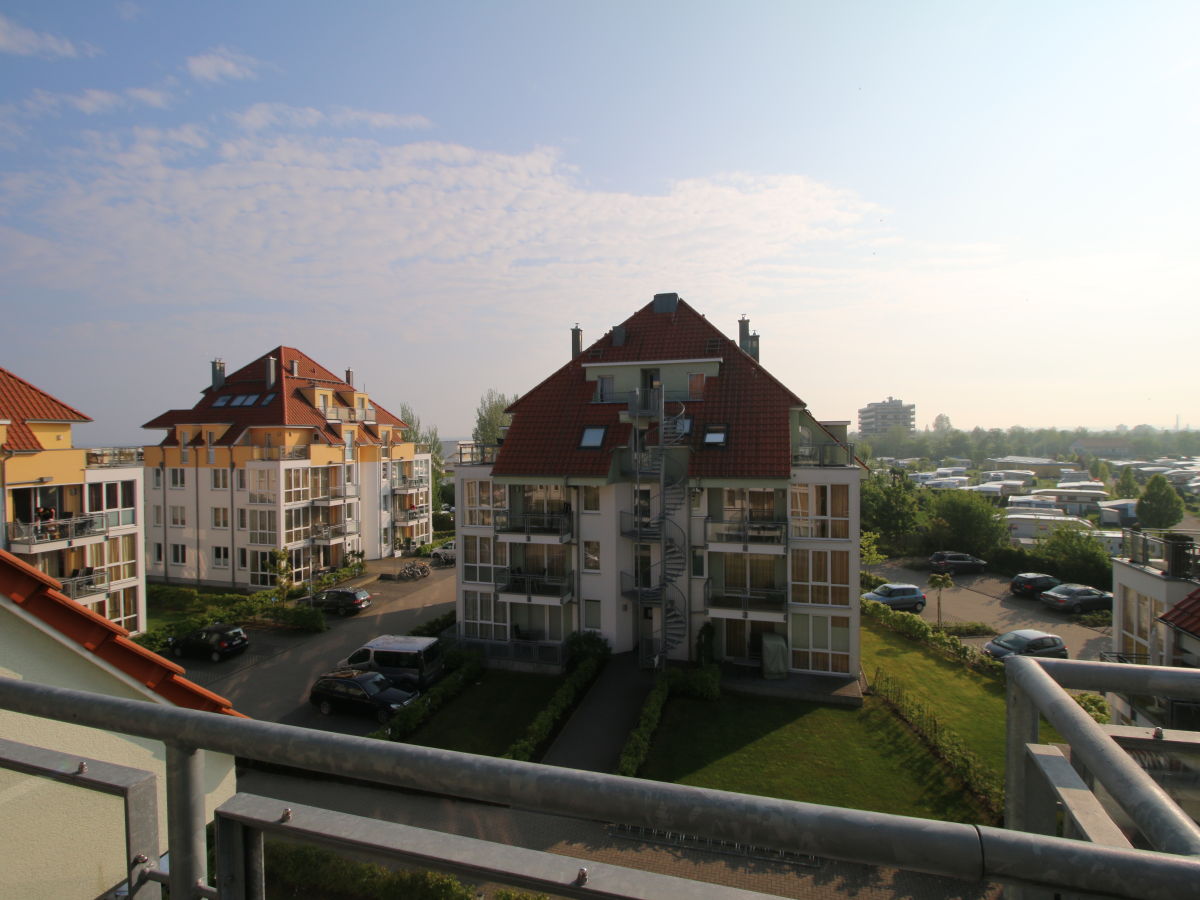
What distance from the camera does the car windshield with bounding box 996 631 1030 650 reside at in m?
22.1

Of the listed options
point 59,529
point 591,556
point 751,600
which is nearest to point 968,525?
point 751,600

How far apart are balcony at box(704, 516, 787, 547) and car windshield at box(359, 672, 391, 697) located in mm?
10302

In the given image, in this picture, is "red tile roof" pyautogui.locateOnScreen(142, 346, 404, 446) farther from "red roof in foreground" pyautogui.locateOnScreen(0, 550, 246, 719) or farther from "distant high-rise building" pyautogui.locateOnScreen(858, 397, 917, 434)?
"distant high-rise building" pyautogui.locateOnScreen(858, 397, 917, 434)

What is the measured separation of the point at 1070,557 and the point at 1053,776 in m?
39.2

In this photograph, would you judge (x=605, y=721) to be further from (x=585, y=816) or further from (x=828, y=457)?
(x=585, y=816)

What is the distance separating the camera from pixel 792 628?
2042cm

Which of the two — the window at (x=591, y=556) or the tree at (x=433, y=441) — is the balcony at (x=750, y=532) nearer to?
the window at (x=591, y=556)

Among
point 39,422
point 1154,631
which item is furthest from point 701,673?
point 39,422

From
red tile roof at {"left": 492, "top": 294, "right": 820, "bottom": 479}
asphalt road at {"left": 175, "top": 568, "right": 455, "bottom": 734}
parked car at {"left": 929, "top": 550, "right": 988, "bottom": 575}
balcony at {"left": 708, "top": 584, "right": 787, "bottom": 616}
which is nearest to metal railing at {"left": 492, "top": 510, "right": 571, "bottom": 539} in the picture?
red tile roof at {"left": 492, "top": 294, "right": 820, "bottom": 479}

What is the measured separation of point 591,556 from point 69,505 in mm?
17294

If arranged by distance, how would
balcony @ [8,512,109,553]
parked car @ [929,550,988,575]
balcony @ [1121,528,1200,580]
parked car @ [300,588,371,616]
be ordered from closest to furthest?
balcony @ [1121,528,1200,580], balcony @ [8,512,109,553], parked car @ [300,588,371,616], parked car @ [929,550,988,575]

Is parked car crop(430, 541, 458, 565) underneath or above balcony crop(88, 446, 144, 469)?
underneath

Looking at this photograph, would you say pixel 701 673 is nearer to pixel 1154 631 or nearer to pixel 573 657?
pixel 573 657

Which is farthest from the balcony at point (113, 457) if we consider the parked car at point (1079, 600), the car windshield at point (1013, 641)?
the parked car at point (1079, 600)
